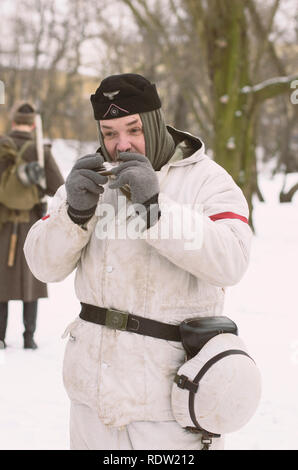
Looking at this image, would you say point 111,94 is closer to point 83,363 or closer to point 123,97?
point 123,97

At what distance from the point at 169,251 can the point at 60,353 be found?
369 cm

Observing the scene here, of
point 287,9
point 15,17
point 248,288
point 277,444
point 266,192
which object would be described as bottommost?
point 277,444

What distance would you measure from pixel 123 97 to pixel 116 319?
27.2 inches

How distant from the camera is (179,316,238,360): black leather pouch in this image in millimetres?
1878

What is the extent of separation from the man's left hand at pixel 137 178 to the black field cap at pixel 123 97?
A: 24cm

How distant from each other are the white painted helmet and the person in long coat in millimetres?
3556

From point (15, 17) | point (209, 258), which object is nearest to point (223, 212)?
point (209, 258)

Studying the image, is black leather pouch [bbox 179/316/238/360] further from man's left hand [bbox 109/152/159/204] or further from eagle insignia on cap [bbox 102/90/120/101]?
eagle insignia on cap [bbox 102/90/120/101]

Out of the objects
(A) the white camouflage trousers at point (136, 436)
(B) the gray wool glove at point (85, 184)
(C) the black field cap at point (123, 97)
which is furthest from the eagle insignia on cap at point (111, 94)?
(A) the white camouflage trousers at point (136, 436)

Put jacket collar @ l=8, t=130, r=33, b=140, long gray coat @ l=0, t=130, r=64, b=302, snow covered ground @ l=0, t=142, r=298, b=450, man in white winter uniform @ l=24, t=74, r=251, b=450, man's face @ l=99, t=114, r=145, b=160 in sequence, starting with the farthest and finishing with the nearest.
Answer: jacket collar @ l=8, t=130, r=33, b=140 < long gray coat @ l=0, t=130, r=64, b=302 < snow covered ground @ l=0, t=142, r=298, b=450 < man's face @ l=99, t=114, r=145, b=160 < man in white winter uniform @ l=24, t=74, r=251, b=450

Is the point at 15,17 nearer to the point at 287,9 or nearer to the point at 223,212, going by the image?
the point at 287,9

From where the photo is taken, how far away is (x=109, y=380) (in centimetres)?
194

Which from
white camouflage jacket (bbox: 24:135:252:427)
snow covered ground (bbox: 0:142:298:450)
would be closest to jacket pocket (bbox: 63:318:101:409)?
white camouflage jacket (bbox: 24:135:252:427)

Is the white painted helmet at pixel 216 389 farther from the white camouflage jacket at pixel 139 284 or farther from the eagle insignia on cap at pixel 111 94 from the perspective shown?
the eagle insignia on cap at pixel 111 94
